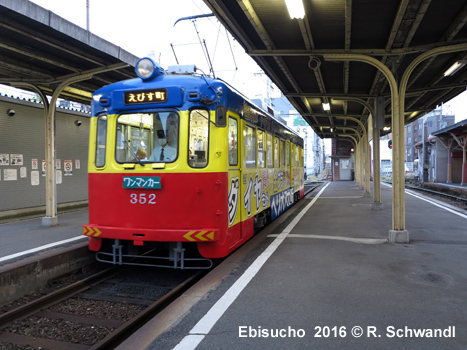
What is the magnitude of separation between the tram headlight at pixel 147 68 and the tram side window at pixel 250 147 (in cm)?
183

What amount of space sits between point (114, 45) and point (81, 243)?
14.3 feet

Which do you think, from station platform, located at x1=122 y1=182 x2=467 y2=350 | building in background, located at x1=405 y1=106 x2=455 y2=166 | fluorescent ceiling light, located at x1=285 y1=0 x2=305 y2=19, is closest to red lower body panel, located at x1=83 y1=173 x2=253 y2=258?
station platform, located at x1=122 y1=182 x2=467 y2=350

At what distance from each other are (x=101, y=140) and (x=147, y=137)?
860 mm

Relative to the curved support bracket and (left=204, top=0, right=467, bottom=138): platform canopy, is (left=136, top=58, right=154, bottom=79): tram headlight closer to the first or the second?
(left=204, top=0, right=467, bottom=138): platform canopy

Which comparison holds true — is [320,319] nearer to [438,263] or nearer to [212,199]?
[212,199]

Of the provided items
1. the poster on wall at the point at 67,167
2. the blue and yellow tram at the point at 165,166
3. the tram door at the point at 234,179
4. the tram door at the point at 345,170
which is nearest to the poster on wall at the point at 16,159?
the poster on wall at the point at 67,167

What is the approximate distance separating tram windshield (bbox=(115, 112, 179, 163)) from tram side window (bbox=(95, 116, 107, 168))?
272mm

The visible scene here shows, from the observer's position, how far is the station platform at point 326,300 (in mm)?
3236

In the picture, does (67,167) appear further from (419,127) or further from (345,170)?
(419,127)

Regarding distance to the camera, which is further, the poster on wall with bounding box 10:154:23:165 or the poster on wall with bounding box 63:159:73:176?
the poster on wall with bounding box 63:159:73:176

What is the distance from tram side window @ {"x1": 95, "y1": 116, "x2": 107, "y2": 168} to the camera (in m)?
5.71

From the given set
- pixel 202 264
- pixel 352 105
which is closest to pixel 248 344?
pixel 202 264

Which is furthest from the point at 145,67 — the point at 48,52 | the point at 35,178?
the point at 35,178

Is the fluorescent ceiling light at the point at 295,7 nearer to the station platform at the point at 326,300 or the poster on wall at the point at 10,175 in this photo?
the station platform at the point at 326,300
